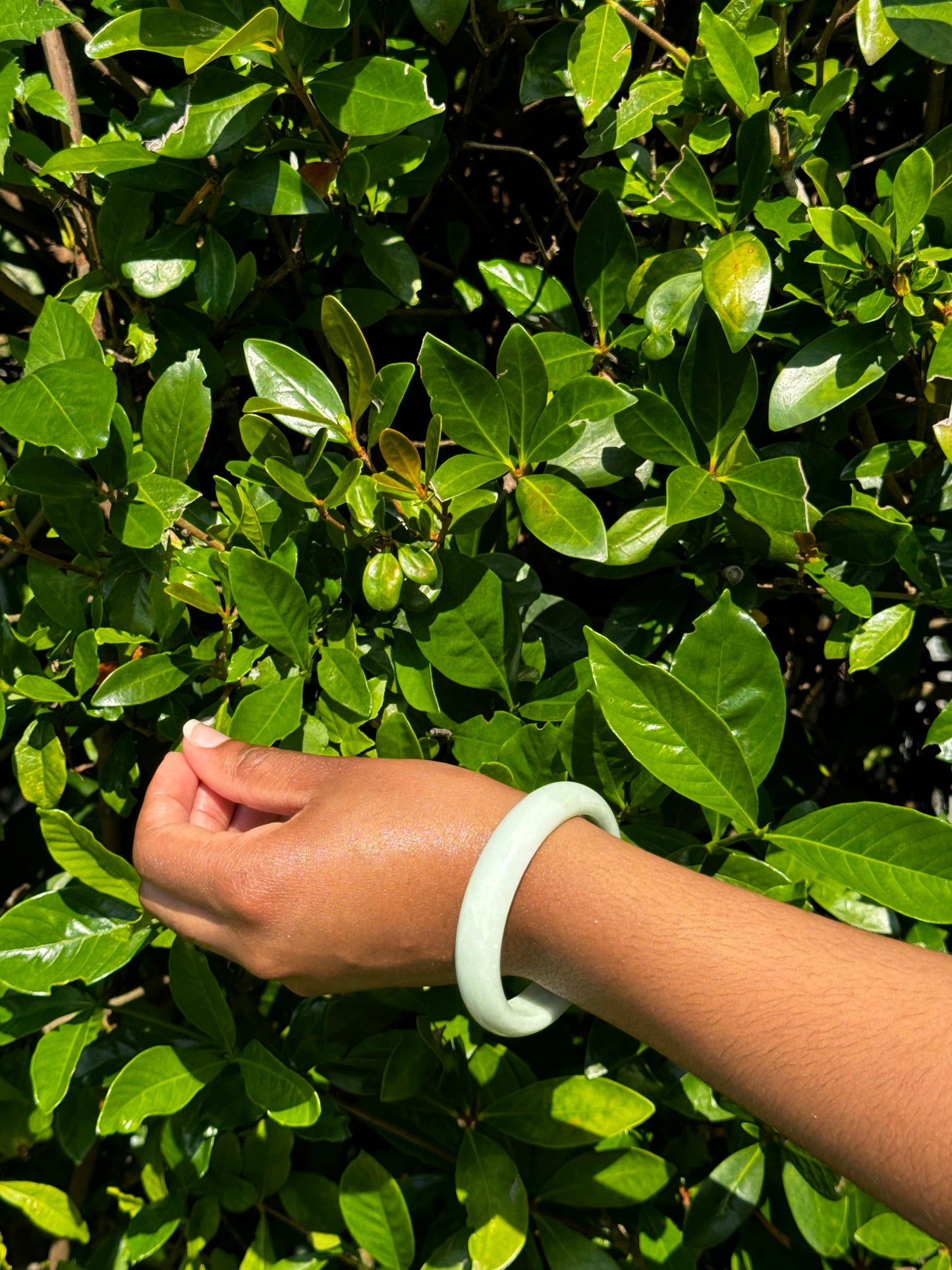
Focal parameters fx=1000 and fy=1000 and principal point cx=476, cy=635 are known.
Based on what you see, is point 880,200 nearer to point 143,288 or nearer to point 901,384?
point 901,384

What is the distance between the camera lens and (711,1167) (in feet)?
4.87

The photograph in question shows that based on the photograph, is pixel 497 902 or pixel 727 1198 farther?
pixel 727 1198

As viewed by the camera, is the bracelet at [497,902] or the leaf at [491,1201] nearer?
the bracelet at [497,902]

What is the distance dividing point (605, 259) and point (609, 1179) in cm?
111

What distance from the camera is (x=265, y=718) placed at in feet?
3.46

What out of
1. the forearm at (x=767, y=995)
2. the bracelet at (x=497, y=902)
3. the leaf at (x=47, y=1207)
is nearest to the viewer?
the forearm at (x=767, y=995)

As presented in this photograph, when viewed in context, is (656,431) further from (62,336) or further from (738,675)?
(62,336)

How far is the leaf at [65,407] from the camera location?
37.5 inches

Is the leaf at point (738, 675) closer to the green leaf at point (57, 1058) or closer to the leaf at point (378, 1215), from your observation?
the leaf at point (378, 1215)

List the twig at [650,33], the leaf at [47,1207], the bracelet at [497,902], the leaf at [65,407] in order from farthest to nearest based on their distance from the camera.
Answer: the leaf at [47,1207]
the twig at [650,33]
the leaf at [65,407]
the bracelet at [497,902]

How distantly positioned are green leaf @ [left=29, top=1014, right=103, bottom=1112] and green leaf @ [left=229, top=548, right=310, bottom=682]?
55 cm

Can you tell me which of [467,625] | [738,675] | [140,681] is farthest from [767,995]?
[140,681]

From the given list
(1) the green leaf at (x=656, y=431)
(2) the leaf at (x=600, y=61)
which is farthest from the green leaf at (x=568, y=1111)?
(2) the leaf at (x=600, y=61)

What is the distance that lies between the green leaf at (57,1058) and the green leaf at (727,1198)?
30.6 inches
